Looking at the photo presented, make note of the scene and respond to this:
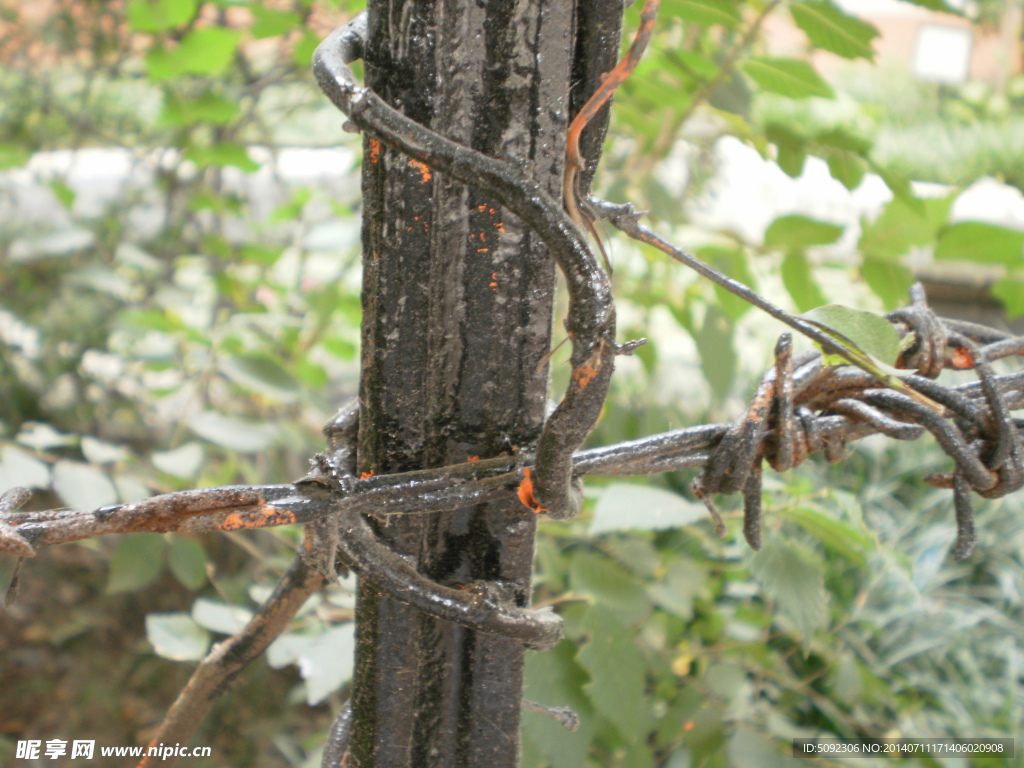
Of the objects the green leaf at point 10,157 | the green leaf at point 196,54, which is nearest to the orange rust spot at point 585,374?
the green leaf at point 196,54

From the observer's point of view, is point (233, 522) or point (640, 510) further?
point (640, 510)

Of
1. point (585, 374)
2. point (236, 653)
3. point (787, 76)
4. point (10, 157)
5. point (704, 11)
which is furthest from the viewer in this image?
point (10, 157)

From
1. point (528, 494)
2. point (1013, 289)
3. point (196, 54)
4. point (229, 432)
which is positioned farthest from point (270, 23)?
point (1013, 289)

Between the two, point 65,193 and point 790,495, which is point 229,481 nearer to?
point 65,193

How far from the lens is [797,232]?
1.94 feet

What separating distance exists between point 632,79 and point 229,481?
0.61 metres

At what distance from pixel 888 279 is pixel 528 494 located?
46 centimetres

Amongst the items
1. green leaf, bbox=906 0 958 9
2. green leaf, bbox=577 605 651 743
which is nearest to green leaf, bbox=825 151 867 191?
green leaf, bbox=906 0 958 9

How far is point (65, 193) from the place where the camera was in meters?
0.92

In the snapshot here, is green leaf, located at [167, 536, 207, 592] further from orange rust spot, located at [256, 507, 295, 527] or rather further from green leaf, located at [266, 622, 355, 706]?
orange rust spot, located at [256, 507, 295, 527]

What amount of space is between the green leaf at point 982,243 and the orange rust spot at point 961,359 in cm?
34

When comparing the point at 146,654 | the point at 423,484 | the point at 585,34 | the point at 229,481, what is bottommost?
the point at 146,654

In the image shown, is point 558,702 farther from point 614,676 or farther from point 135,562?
point 135,562

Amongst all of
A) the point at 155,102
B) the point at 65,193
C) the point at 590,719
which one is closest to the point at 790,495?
the point at 590,719
